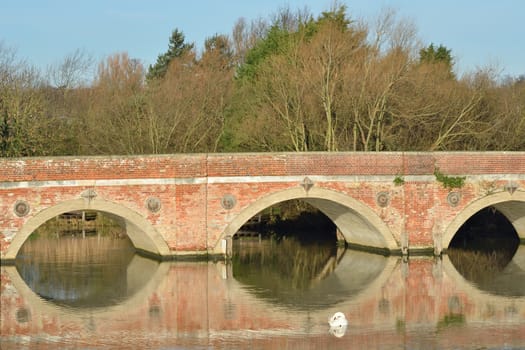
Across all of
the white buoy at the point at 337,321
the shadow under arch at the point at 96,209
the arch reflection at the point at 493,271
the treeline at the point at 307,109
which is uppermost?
the treeline at the point at 307,109

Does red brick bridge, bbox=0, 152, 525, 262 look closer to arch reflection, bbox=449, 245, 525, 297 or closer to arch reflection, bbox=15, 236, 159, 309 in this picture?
arch reflection, bbox=15, 236, 159, 309

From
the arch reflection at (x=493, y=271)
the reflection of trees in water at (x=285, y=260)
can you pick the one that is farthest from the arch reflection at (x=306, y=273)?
the arch reflection at (x=493, y=271)

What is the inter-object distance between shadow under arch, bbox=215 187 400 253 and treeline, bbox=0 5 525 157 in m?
4.99

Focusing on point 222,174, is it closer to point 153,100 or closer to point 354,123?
point 354,123

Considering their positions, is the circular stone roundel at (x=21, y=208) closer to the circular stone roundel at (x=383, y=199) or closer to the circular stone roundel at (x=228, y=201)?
the circular stone roundel at (x=228, y=201)

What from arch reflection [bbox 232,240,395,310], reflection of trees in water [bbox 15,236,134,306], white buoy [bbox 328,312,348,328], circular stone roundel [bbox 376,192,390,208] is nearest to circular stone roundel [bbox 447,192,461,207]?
circular stone roundel [bbox 376,192,390,208]

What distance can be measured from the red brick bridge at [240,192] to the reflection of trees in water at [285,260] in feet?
5.26

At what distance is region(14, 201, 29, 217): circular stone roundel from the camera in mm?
28719

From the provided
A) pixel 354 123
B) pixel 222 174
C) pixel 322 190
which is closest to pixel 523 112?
pixel 354 123

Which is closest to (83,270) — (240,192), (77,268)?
(77,268)

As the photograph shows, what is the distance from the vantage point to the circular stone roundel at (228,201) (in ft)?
99.6

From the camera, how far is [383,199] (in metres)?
31.4

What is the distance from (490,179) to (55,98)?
82.9 feet

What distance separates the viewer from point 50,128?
40.2m
